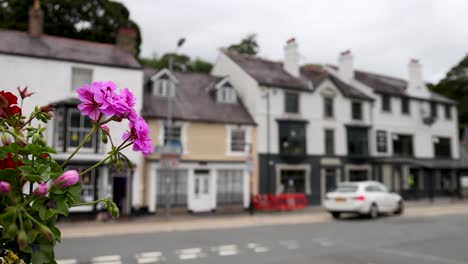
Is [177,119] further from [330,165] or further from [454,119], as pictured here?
[454,119]

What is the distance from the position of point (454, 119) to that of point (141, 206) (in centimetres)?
3074

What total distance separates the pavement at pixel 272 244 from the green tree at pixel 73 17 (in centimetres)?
2277

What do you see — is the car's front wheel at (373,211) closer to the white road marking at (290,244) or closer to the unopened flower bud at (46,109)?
the white road marking at (290,244)

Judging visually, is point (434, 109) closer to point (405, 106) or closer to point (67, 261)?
point (405, 106)

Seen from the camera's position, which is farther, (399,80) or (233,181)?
(399,80)

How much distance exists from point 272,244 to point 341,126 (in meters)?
20.1

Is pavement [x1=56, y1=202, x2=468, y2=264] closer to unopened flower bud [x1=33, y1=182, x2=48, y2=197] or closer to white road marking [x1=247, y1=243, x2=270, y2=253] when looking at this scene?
white road marking [x1=247, y1=243, x2=270, y2=253]

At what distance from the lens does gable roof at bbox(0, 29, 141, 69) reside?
19.2 m

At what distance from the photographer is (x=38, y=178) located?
1657 mm

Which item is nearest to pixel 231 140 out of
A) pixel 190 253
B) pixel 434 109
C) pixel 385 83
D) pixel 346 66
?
pixel 346 66

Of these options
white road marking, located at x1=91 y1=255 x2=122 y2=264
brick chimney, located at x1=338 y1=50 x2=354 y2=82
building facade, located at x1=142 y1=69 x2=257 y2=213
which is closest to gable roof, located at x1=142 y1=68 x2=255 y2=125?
building facade, located at x1=142 y1=69 x2=257 y2=213

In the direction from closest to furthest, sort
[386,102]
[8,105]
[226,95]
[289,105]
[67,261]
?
[8,105]
[67,261]
[226,95]
[289,105]
[386,102]

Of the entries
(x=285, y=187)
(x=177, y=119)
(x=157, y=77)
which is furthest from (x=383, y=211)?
(x=157, y=77)

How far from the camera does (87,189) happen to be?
20703 mm
